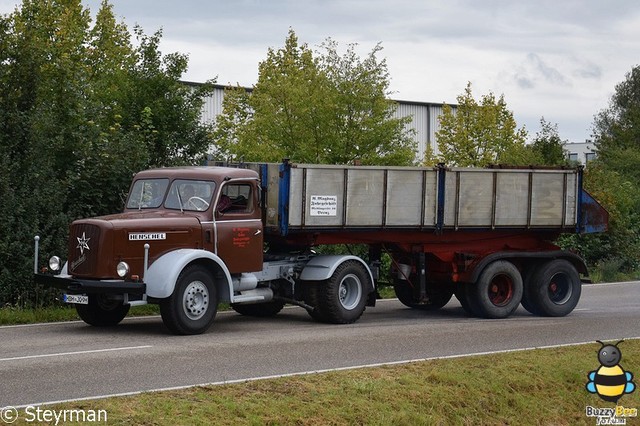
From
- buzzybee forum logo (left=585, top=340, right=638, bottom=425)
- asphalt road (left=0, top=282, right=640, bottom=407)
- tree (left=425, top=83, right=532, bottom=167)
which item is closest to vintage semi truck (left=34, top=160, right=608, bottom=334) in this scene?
asphalt road (left=0, top=282, right=640, bottom=407)

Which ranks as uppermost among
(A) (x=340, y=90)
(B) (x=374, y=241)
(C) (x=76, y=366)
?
(A) (x=340, y=90)

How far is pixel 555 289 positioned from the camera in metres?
20.3

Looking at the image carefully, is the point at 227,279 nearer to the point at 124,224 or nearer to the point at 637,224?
the point at 124,224

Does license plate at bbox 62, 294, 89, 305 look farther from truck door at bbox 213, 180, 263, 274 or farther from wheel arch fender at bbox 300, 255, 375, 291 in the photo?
wheel arch fender at bbox 300, 255, 375, 291

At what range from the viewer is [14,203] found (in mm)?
18391

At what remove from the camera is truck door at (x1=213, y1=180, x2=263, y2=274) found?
1677cm

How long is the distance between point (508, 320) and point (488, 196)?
2.23 m

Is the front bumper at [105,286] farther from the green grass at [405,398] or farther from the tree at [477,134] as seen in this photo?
the tree at [477,134]

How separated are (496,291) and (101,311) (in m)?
7.18

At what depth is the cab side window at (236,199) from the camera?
16911 millimetres

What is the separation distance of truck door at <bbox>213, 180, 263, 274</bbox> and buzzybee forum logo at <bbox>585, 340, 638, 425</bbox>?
6.04 metres

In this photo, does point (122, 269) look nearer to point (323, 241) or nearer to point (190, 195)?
point (190, 195)

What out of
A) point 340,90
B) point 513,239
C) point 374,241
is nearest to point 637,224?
point 340,90

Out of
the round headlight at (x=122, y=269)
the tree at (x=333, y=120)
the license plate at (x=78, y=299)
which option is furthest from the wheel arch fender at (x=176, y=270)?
the tree at (x=333, y=120)
